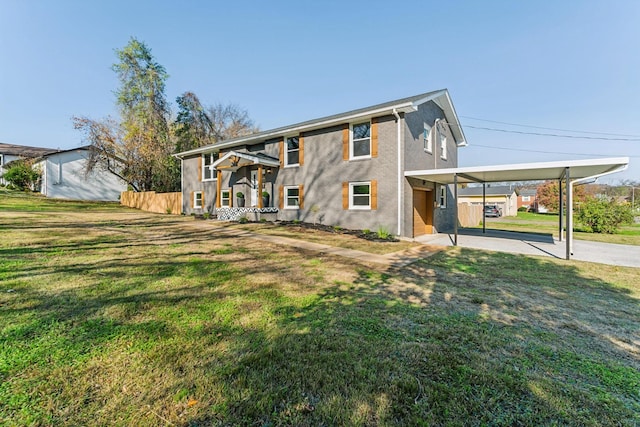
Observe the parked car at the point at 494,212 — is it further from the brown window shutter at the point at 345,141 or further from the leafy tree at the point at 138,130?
the leafy tree at the point at 138,130

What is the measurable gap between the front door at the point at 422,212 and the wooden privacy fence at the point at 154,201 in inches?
655

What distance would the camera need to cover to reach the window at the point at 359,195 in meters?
11.7

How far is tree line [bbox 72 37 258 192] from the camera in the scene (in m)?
21.6

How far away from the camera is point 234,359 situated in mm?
2488

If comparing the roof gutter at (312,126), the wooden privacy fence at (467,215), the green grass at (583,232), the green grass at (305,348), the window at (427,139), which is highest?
the roof gutter at (312,126)

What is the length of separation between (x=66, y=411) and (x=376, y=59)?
20.0 meters

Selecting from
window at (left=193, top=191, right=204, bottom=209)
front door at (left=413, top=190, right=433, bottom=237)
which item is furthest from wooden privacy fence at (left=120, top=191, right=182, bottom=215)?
front door at (left=413, top=190, right=433, bottom=237)

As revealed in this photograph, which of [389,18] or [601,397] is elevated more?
[389,18]

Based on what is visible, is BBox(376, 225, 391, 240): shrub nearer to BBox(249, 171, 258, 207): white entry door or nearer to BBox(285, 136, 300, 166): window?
BBox(285, 136, 300, 166): window

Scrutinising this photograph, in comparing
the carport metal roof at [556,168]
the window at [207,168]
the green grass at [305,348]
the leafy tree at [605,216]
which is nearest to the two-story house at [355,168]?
the window at [207,168]

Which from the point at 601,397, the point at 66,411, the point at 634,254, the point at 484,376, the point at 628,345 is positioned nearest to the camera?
the point at 66,411

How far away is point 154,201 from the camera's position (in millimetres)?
21500

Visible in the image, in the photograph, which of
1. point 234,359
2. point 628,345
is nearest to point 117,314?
point 234,359

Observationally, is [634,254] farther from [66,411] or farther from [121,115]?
[121,115]
